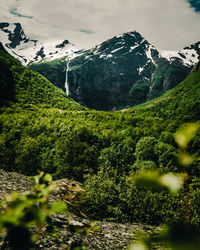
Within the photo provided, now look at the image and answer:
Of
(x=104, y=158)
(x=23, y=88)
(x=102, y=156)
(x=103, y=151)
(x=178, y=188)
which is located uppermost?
(x=23, y=88)

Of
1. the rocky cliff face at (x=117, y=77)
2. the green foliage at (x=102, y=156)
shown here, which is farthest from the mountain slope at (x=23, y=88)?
the rocky cliff face at (x=117, y=77)

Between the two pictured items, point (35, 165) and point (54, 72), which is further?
point (54, 72)

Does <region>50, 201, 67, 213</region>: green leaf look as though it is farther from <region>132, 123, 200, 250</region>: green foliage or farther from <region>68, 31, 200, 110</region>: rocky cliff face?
<region>68, 31, 200, 110</region>: rocky cliff face

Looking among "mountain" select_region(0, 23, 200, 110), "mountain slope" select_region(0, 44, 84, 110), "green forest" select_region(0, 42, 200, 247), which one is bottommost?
"green forest" select_region(0, 42, 200, 247)

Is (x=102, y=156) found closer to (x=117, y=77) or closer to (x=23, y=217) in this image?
(x=23, y=217)

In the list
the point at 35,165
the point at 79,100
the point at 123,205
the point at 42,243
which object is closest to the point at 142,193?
the point at 123,205

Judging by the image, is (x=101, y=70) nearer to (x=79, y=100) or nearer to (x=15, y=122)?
(x=79, y=100)

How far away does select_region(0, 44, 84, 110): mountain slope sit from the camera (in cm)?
5388

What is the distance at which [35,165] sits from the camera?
28.3 meters

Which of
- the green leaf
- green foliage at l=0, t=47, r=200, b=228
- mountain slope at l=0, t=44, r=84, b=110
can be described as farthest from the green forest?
the green leaf

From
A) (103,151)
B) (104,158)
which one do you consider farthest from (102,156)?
(103,151)

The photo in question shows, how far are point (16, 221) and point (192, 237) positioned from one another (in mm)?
691

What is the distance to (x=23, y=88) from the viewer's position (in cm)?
5881

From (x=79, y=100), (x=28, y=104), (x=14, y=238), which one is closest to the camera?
(x=14, y=238)
